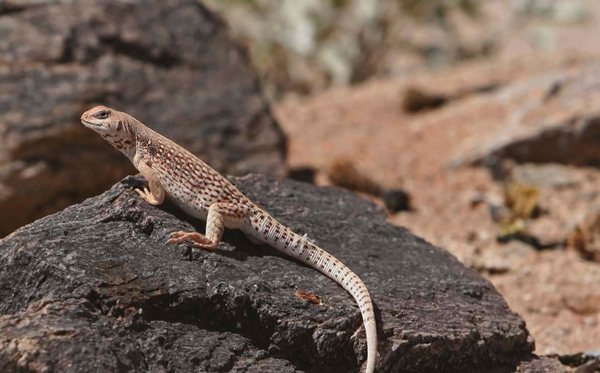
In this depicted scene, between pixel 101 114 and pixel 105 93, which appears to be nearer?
pixel 101 114

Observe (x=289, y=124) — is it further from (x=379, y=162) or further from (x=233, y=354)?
(x=233, y=354)

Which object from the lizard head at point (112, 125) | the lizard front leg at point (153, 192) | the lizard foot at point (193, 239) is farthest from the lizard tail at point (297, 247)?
the lizard head at point (112, 125)

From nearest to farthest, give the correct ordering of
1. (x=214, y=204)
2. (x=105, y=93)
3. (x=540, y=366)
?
(x=214, y=204) < (x=540, y=366) < (x=105, y=93)

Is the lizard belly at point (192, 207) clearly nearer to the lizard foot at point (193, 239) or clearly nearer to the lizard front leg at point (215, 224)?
the lizard front leg at point (215, 224)

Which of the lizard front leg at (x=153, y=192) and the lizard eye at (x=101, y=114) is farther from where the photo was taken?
the lizard eye at (x=101, y=114)

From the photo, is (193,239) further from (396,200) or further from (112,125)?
Answer: (396,200)

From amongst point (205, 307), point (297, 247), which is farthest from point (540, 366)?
point (205, 307)
